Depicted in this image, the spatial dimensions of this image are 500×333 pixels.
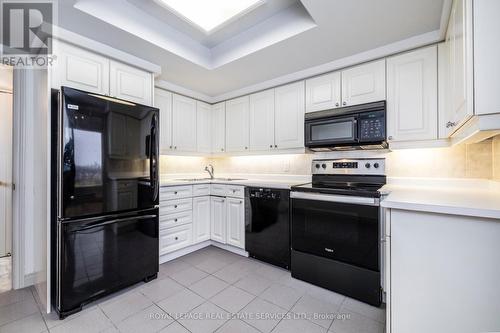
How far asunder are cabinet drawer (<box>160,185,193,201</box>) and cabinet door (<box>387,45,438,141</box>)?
2.31 meters

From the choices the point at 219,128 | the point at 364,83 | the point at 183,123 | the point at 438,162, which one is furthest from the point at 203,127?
the point at 438,162

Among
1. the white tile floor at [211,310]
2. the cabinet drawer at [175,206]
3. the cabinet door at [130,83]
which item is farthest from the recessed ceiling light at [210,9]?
the white tile floor at [211,310]

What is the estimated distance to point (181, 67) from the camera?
245 centimetres

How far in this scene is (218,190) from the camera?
295 cm

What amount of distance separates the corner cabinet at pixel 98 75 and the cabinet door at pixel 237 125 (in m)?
1.25

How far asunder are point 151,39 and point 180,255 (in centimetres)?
243

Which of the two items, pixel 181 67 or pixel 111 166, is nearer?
pixel 111 166

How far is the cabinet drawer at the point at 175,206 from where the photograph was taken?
2492 millimetres

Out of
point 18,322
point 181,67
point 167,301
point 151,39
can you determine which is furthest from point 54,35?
point 167,301

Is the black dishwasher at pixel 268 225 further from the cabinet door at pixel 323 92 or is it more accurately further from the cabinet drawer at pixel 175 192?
the cabinet door at pixel 323 92

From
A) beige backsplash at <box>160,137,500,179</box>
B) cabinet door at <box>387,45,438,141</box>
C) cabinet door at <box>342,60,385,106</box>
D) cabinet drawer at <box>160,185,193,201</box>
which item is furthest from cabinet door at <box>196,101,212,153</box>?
cabinet door at <box>387,45,438,141</box>

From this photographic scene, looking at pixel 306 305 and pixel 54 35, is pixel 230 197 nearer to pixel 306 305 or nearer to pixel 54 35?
pixel 306 305

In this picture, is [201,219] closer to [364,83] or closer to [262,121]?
[262,121]

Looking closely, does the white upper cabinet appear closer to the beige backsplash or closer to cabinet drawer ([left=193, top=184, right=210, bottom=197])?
the beige backsplash
